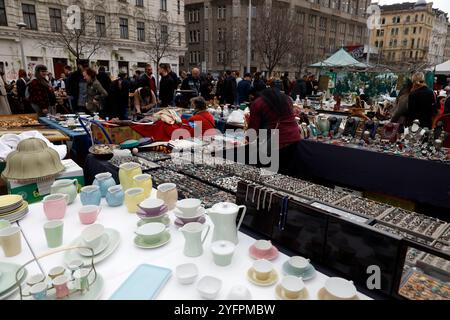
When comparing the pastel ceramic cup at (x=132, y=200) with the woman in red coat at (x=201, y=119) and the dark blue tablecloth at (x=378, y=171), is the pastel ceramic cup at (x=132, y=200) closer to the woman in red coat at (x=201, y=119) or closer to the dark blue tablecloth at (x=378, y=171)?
the woman in red coat at (x=201, y=119)

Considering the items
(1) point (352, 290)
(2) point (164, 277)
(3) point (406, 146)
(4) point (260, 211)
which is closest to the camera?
(1) point (352, 290)

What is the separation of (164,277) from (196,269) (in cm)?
13

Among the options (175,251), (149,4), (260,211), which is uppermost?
(149,4)

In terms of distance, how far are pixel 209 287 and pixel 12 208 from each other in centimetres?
132

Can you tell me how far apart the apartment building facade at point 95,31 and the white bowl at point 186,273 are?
2044cm

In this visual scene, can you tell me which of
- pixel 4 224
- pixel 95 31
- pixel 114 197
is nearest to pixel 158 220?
pixel 114 197

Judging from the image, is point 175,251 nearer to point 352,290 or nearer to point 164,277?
point 164,277

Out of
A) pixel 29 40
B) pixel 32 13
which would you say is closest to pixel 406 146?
pixel 29 40

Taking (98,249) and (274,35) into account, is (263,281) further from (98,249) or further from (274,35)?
(274,35)

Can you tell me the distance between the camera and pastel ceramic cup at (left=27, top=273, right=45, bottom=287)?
1093mm

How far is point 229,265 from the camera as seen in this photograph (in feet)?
4.11

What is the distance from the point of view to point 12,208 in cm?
170

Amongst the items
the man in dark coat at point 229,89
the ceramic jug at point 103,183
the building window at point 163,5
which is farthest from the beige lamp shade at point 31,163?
the building window at point 163,5

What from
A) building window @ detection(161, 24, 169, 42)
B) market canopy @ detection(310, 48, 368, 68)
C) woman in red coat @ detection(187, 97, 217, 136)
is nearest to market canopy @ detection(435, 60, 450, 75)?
market canopy @ detection(310, 48, 368, 68)
